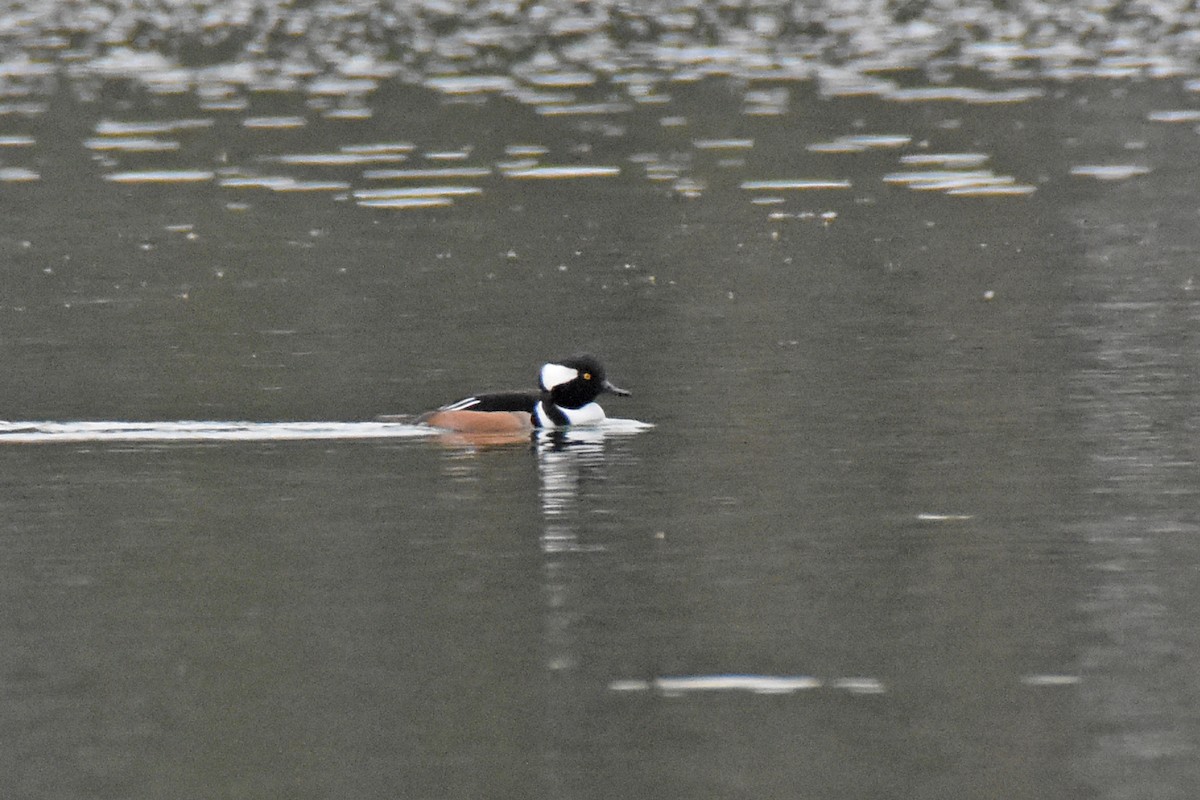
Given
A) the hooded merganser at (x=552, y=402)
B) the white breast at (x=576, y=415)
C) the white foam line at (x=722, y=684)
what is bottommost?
the white breast at (x=576, y=415)

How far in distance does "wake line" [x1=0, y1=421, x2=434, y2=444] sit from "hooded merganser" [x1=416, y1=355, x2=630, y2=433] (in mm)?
351

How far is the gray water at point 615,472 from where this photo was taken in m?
9.48

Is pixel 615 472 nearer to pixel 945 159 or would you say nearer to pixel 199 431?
pixel 199 431


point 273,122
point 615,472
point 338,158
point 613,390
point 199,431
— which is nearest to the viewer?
point 615,472

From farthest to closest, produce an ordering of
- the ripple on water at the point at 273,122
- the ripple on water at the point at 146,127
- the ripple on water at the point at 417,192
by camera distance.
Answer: the ripple on water at the point at 273,122 < the ripple on water at the point at 146,127 < the ripple on water at the point at 417,192

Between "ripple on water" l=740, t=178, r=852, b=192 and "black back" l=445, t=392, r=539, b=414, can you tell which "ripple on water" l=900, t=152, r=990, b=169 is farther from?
"black back" l=445, t=392, r=539, b=414

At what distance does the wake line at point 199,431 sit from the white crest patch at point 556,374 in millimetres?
1073

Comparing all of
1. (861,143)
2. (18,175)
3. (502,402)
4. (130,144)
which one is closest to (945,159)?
(861,143)

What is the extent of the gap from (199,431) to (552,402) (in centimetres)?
232

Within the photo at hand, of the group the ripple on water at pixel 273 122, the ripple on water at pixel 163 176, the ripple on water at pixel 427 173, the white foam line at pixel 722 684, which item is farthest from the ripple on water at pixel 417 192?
the white foam line at pixel 722 684

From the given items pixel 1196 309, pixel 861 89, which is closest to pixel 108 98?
pixel 861 89

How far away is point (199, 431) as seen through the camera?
53.1ft

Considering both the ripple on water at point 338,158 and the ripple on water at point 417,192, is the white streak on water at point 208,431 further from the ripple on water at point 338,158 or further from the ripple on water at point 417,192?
the ripple on water at point 338,158

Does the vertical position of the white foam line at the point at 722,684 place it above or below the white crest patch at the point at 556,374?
above
